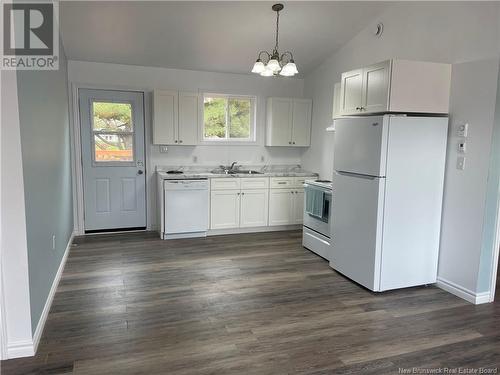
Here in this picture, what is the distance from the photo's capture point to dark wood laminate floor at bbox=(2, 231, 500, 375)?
2400 millimetres

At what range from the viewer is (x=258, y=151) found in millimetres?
6195

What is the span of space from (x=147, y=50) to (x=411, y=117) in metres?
3.48

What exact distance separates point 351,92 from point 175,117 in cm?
265

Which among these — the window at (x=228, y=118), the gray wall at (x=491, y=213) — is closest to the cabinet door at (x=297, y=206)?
the window at (x=228, y=118)

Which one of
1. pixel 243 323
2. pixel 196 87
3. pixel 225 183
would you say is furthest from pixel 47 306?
pixel 196 87

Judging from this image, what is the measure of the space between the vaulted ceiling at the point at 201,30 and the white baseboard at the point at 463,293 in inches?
122

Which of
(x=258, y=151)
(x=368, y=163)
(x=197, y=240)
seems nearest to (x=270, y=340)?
(x=368, y=163)

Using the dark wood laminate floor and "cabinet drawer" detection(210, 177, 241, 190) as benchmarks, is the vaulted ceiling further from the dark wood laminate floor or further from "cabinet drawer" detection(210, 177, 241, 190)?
the dark wood laminate floor

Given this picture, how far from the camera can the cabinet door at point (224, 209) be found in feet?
17.8

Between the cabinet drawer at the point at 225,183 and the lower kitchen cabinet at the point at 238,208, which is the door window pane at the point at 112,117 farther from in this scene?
the lower kitchen cabinet at the point at 238,208

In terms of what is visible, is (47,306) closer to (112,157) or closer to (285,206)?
(112,157)

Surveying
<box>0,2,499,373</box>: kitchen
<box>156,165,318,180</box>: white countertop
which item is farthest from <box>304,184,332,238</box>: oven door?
<box>156,165,318,180</box>: white countertop

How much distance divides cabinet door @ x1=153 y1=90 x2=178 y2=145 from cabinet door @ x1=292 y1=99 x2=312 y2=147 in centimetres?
192

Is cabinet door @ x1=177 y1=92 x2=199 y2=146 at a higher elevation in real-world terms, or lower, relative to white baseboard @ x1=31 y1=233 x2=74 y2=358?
higher
